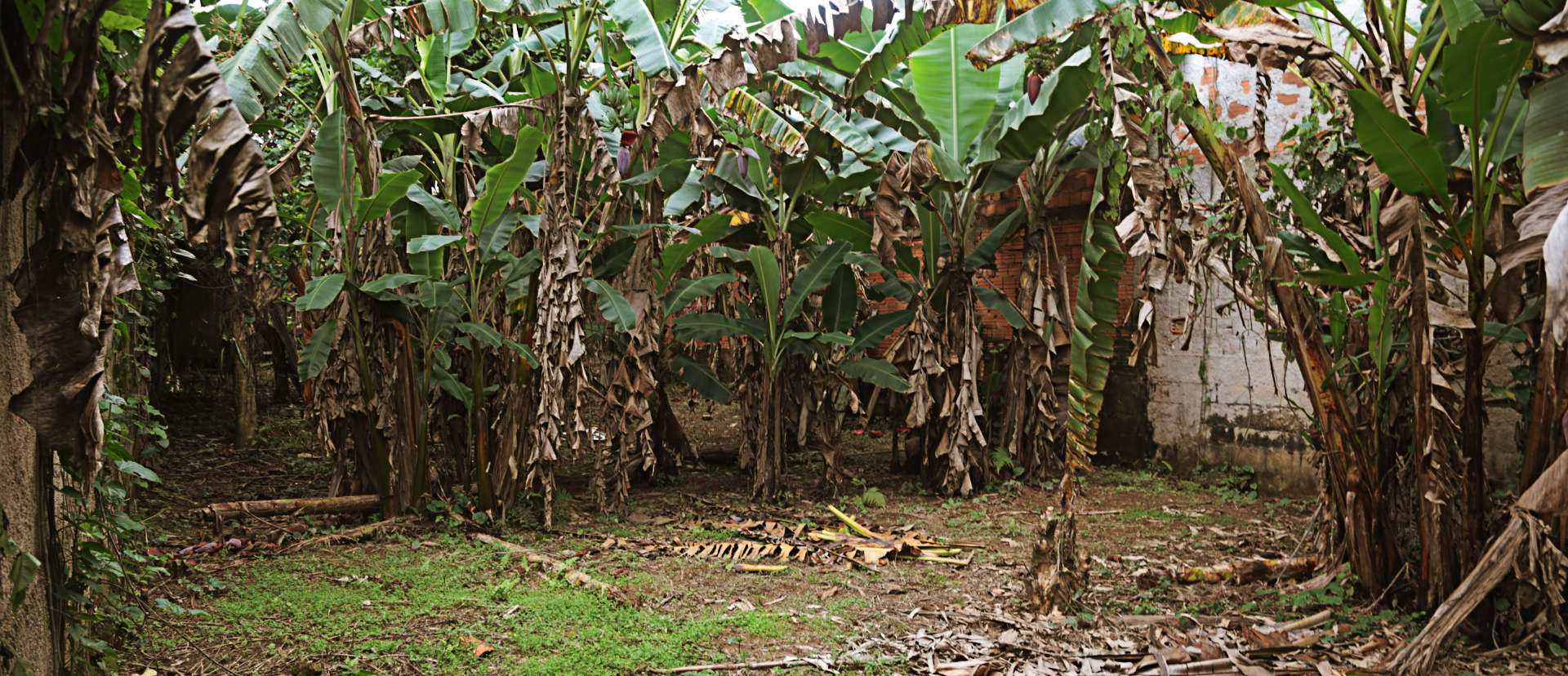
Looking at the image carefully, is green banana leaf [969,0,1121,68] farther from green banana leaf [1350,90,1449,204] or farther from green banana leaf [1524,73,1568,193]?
green banana leaf [1524,73,1568,193]

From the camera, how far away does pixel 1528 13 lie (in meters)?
2.58

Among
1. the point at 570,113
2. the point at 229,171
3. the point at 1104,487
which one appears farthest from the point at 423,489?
the point at 1104,487

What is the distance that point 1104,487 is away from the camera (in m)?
6.26

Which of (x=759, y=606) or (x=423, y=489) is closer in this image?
(x=759, y=606)

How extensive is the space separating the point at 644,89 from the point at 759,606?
2.99m

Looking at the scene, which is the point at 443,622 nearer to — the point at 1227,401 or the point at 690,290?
the point at 690,290

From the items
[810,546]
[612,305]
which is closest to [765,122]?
[612,305]

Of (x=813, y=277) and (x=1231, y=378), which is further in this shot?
(x=1231, y=378)

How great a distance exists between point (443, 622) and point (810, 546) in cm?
194

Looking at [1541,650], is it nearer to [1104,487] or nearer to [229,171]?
[1104,487]

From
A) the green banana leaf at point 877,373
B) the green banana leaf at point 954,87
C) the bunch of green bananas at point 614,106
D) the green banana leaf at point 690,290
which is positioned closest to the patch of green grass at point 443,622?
the green banana leaf at point 690,290

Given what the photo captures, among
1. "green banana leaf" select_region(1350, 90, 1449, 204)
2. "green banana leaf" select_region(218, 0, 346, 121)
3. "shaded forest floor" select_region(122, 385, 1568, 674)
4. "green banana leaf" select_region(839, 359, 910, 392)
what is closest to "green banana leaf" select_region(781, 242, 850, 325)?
"green banana leaf" select_region(839, 359, 910, 392)

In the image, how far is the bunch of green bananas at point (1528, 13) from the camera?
2529mm

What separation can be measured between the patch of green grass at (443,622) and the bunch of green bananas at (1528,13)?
3.03 meters
